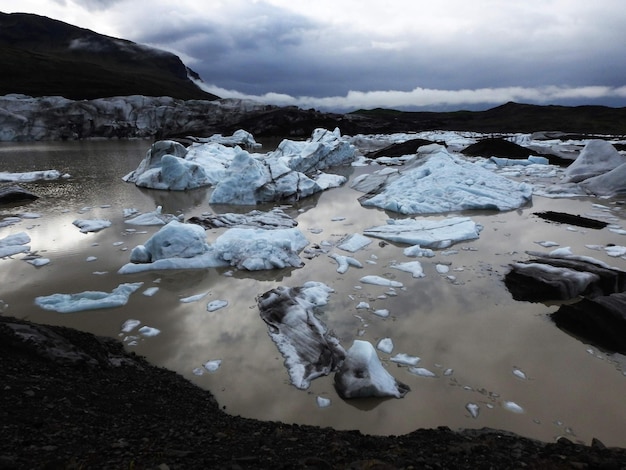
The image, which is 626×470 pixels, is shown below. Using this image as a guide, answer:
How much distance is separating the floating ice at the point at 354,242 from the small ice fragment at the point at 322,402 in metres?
3.93

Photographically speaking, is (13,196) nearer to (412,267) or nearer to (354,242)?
(354,242)

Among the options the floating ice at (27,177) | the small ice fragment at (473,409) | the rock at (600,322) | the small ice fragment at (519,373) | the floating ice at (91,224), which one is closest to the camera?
the small ice fragment at (473,409)

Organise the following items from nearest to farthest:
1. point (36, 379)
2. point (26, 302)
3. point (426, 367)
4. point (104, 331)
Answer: point (36, 379)
point (426, 367)
point (104, 331)
point (26, 302)

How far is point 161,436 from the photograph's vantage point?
2.38 metres

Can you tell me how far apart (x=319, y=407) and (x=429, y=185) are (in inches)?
361

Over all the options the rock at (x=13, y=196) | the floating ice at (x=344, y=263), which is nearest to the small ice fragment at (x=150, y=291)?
the floating ice at (x=344, y=263)

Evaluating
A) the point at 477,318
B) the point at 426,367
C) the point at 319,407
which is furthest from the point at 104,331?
the point at 477,318

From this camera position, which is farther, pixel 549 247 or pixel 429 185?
pixel 429 185

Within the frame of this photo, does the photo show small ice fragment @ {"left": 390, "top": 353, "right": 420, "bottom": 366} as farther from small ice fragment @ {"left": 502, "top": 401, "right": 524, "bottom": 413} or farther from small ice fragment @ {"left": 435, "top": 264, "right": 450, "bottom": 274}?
small ice fragment @ {"left": 435, "top": 264, "right": 450, "bottom": 274}

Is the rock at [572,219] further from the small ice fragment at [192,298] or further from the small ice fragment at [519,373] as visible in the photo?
the small ice fragment at [192,298]

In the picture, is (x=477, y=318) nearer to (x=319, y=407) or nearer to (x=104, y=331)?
(x=319, y=407)

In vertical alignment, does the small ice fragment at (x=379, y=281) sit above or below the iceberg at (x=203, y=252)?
below

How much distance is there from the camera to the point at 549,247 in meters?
7.25

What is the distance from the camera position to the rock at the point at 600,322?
4.08 m
